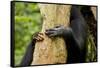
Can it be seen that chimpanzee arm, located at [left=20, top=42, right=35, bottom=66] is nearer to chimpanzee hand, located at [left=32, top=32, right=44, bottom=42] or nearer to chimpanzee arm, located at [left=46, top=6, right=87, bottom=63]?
chimpanzee hand, located at [left=32, top=32, right=44, bottom=42]

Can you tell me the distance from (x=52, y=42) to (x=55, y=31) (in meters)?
0.13

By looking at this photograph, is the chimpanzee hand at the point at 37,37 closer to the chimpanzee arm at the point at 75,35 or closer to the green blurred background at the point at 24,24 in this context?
the green blurred background at the point at 24,24

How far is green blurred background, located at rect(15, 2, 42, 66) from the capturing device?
8.19 ft

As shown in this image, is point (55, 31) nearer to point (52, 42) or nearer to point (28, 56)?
point (52, 42)

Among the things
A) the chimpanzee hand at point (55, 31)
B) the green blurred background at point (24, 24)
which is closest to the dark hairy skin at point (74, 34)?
the chimpanzee hand at point (55, 31)

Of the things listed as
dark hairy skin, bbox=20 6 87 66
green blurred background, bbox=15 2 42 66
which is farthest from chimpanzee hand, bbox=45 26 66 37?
green blurred background, bbox=15 2 42 66

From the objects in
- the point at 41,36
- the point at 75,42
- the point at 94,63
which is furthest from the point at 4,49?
the point at 94,63

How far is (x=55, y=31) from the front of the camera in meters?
2.69

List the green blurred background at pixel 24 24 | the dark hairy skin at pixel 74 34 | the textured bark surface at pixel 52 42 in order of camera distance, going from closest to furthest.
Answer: the green blurred background at pixel 24 24 < the textured bark surface at pixel 52 42 < the dark hairy skin at pixel 74 34

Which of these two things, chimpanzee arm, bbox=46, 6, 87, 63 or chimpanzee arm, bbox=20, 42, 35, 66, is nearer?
chimpanzee arm, bbox=20, 42, 35, 66

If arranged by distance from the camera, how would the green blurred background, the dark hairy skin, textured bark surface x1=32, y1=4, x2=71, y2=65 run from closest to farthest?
the green blurred background, textured bark surface x1=32, y1=4, x2=71, y2=65, the dark hairy skin

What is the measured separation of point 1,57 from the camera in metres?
2.44

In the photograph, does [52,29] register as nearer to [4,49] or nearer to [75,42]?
[75,42]

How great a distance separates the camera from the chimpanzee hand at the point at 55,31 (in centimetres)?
265
